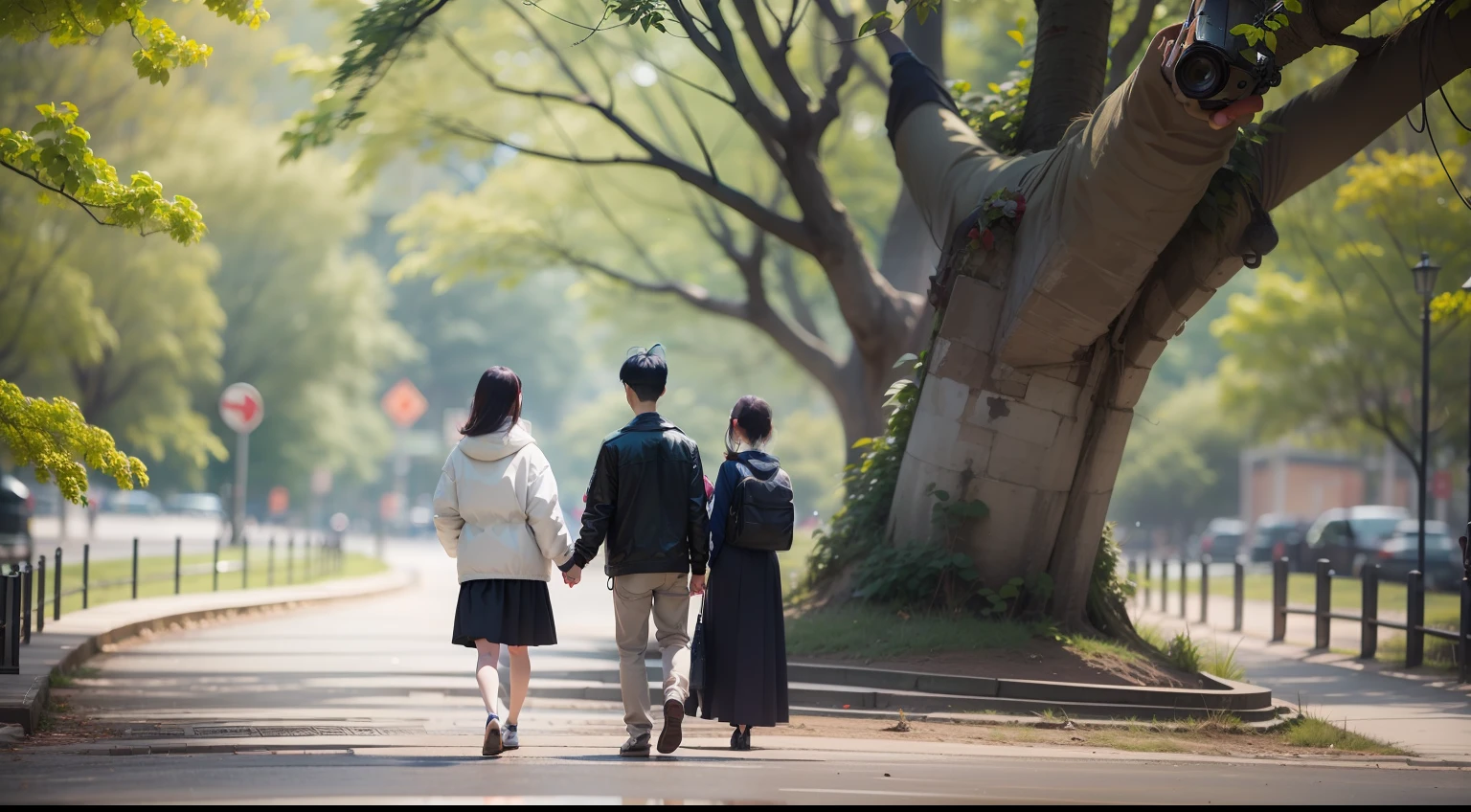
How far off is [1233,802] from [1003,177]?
6330 mm

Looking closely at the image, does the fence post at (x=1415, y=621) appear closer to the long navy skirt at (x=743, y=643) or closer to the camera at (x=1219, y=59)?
the camera at (x=1219, y=59)

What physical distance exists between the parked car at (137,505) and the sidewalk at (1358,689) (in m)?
56.8

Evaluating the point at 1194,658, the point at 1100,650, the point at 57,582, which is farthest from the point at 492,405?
the point at 57,582

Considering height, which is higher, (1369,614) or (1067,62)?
(1067,62)

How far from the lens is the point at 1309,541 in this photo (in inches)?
1490

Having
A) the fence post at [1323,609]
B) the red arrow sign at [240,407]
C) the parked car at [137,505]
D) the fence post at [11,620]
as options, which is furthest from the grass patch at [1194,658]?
the parked car at [137,505]

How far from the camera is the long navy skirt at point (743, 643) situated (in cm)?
797

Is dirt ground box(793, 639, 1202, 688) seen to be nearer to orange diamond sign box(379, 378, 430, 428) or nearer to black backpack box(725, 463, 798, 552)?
black backpack box(725, 463, 798, 552)

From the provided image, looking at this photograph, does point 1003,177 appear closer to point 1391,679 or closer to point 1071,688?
point 1071,688

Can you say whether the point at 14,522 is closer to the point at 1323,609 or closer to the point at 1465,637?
the point at 1323,609

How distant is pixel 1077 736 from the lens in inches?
374

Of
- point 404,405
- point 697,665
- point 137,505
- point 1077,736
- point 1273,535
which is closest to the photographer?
point 697,665

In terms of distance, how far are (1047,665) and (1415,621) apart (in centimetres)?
565

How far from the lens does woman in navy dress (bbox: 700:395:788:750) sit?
7.97 m
